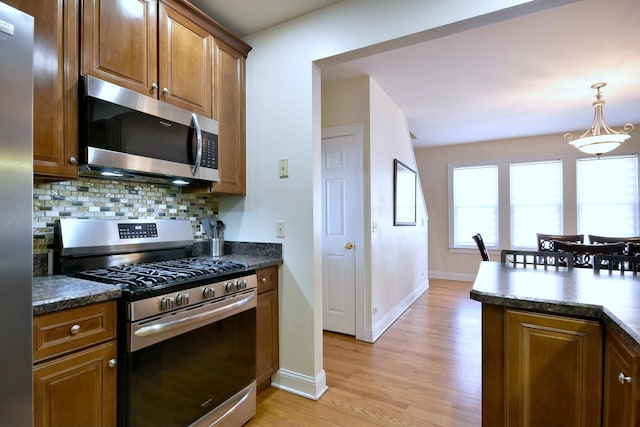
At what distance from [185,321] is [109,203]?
913 mm

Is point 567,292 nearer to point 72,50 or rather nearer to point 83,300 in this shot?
point 83,300

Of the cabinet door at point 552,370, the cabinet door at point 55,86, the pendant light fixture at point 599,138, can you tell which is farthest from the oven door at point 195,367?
the pendant light fixture at point 599,138

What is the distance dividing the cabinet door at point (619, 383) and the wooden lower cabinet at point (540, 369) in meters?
0.03

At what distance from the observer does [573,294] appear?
1.37 m

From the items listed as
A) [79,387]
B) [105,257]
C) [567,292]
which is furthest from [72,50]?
[567,292]

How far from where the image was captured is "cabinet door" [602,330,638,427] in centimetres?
98

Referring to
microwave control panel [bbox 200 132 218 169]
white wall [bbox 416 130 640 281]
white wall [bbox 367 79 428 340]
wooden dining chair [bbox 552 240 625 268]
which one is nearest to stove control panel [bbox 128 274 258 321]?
Result: microwave control panel [bbox 200 132 218 169]

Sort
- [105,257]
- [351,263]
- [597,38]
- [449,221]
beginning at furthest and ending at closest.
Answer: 1. [449,221]
2. [351,263]
3. [597,38]
4. [105,257]

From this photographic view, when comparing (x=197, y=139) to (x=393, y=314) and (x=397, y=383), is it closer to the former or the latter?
(x=397, y=383)

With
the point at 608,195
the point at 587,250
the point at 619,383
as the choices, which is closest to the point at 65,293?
the point at 619,383

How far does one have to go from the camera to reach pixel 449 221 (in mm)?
6020

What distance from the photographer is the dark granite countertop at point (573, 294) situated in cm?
110

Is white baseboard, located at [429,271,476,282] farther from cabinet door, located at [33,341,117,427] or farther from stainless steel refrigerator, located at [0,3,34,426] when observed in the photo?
stainless steel refrigerator, located at [0,3,34,426]

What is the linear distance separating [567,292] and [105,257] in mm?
2370
